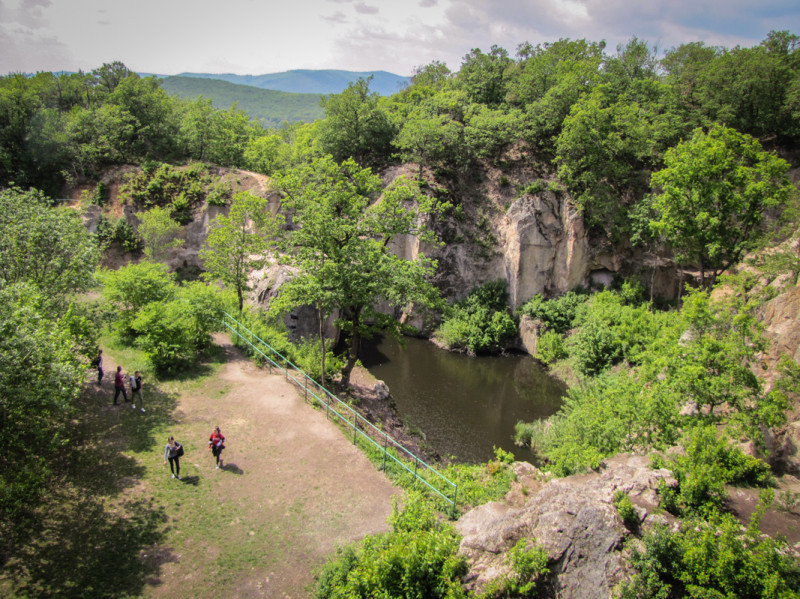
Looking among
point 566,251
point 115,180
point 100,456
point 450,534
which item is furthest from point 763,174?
point 115,180

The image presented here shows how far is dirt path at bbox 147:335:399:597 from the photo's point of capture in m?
11.0

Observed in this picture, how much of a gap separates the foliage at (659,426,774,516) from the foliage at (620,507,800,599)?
1362 mm

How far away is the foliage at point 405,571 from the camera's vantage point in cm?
948

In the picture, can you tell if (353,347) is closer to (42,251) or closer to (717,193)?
(42,251)

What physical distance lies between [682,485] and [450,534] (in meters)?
5.70

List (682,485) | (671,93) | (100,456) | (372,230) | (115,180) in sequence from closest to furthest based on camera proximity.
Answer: (682,485) < (100,456) < (372,230) < (671,93) < (115,180)

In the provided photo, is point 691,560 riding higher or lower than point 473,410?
higher

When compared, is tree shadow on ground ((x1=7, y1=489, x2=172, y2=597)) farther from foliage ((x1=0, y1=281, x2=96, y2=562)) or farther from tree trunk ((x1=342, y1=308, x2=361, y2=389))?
tree trunk ((x1=342, y1=308, x2=361, y2=389))

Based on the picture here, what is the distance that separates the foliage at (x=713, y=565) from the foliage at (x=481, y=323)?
80.5ft

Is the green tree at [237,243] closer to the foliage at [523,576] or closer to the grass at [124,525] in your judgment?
the grass at [124,525]

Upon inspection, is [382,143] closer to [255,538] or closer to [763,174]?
[763,174]

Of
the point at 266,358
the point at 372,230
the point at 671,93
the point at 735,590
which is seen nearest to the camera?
the point at 735,590

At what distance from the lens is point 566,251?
115 ft

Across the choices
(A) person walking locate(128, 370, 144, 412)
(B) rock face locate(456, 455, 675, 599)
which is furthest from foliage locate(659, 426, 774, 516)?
(A) person walking locate(128, 370, 144, 412)
